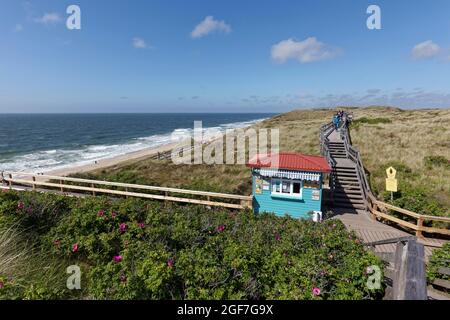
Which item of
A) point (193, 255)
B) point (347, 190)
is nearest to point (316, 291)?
point (193, 255)

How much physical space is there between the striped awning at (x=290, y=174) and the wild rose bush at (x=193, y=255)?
252 centimetres

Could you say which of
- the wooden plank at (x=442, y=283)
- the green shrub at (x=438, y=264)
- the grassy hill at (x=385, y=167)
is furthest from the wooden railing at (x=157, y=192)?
the wooden plank at (x=442, y=283)

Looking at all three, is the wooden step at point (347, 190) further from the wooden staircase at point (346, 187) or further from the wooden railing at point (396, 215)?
the wooden railing at point (396, 215)

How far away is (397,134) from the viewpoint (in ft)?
85.4

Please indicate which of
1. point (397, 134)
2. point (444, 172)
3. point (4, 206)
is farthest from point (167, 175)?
point (397, 134)

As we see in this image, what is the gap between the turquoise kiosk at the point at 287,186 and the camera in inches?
400

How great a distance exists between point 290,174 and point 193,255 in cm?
637

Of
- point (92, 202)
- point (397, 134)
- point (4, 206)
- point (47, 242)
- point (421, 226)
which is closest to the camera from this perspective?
point (47, 242)

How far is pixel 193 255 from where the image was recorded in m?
4.84

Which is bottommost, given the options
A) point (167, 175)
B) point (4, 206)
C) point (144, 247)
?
point (167, 175)

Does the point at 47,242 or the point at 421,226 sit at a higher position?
the point at 47,242

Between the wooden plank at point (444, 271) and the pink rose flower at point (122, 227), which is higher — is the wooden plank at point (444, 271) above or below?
below

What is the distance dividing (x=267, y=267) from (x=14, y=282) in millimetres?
4215
